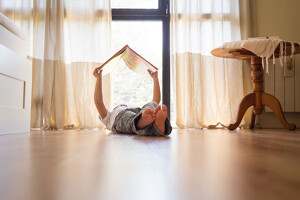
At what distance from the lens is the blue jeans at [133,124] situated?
156cm

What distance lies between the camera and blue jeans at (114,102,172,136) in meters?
1.56

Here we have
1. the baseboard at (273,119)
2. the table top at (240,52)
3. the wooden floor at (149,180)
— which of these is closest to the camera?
the wooden floor at (149,180)

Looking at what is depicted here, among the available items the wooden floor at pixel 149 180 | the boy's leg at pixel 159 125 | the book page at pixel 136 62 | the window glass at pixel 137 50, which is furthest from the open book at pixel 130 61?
the wooden floor at pixel 149 180

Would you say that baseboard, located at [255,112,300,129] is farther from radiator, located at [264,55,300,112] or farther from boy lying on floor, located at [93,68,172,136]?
boy lying on floor, located at [93,68,172,136]

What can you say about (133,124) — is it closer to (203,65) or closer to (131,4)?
(203,65)

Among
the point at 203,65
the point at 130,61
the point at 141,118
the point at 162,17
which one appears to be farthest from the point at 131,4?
the point at 141,118

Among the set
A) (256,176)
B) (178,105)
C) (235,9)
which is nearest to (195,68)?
(178,105)

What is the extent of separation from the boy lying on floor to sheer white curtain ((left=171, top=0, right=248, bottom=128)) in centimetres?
83

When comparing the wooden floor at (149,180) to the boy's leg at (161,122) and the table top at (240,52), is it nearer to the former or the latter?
the boy's leg at (161,122)

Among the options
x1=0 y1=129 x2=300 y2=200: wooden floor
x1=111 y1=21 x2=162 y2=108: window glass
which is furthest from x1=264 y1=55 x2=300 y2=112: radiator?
x1=0 y1=129 x2=300 y2=200: wooden floor

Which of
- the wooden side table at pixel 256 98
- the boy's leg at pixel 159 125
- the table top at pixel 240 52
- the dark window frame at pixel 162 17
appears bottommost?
the boy's leg at pixel 159 125

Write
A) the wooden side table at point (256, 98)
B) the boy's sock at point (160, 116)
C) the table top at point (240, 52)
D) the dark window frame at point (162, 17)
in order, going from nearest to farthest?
the boy's sock at point (160, 116)
the table top at point (240, 52)
the wooden side table at point (256, 98)
the dark window frame at point (162, 17)

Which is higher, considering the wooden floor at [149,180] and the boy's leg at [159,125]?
the boy's leg at [159,125]

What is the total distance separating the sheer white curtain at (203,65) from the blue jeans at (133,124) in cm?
101
